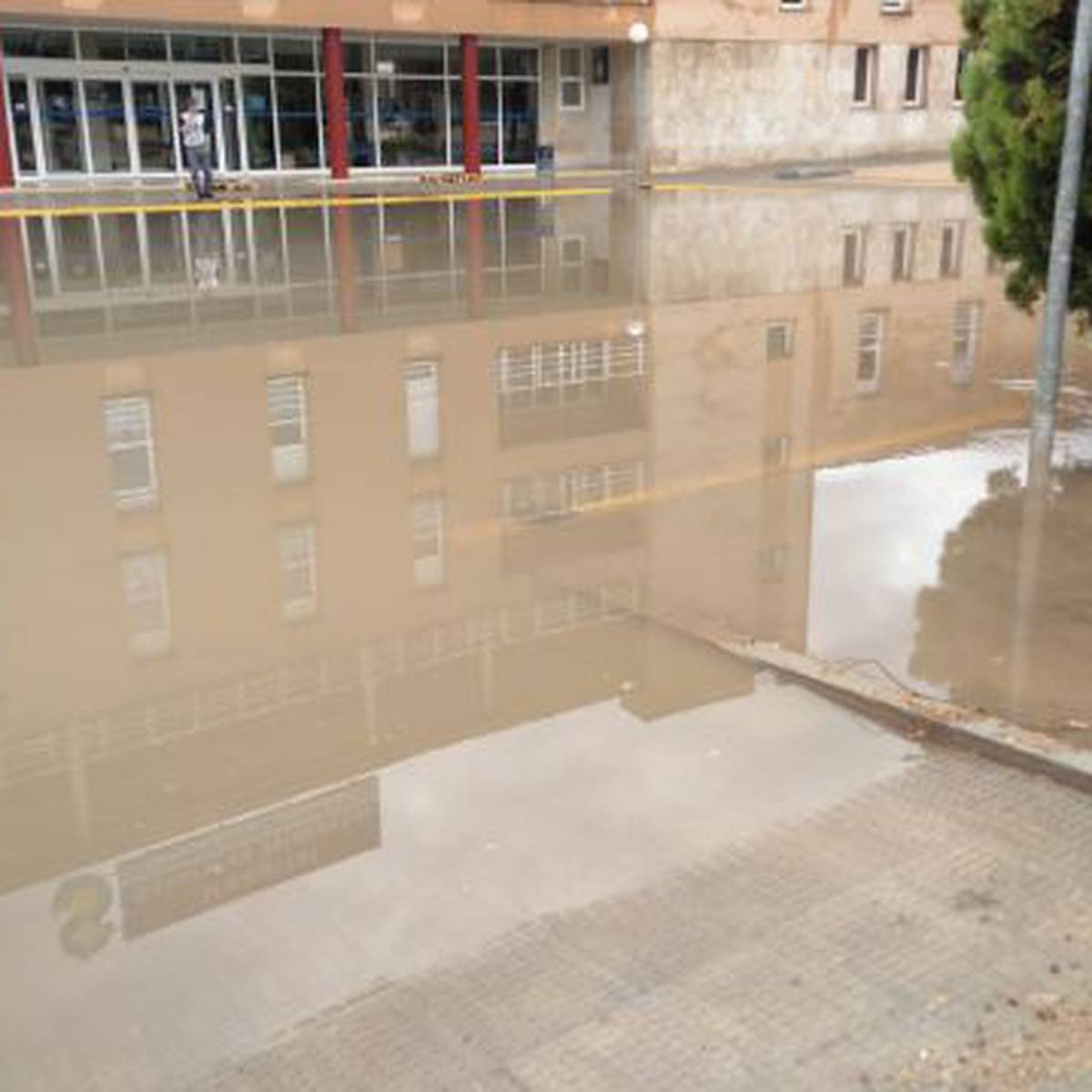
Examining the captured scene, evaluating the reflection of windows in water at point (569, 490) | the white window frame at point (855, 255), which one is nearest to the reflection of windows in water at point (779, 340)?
the white window frame at point (855, 255)

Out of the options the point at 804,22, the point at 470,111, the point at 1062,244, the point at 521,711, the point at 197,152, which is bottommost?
the point at 521,711

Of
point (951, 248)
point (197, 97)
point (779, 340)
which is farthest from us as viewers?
point (197, 97)

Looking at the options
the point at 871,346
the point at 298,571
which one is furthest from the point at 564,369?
the point at 298,571

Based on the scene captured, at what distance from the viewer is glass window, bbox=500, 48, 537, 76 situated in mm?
36312

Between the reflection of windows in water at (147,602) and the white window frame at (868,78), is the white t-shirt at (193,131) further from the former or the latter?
the reflection of windows in water at (147,602)

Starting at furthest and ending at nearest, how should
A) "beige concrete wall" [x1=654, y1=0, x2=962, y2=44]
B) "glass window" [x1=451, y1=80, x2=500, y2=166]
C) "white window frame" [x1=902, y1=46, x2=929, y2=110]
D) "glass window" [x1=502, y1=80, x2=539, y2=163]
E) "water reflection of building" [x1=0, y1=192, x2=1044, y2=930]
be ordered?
"white window frame" [x1=902, y1=46, x2=929, y2=110] → "glass window" [x1=502, y1=80, x2=539, y2=163] → "beige concrete wall" [x1=654, y1=0, x2=962, y2=44] → "glass window" [x1=451, y1=80, x2=500, y2=166] → "water reflection of building" [x1=0, y1=192, x2=1044, y2=930]

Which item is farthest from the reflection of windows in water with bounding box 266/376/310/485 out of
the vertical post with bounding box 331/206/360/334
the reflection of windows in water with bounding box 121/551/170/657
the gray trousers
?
the gray trousers

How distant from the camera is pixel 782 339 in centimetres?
1325

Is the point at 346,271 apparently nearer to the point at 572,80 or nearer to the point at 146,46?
the point at 146,46

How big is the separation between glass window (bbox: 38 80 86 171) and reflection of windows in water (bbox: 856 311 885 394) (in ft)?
75.4

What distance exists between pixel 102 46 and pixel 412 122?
781cm

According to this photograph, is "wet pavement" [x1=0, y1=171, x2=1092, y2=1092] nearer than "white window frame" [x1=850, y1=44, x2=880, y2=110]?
Yes

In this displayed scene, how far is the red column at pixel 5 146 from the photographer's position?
2927 centimetres

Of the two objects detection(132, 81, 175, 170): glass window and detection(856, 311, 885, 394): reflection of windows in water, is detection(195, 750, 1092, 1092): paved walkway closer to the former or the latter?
detection(856, 311, 885, 394): reflection of windows in water
